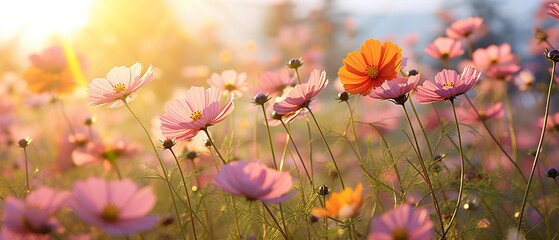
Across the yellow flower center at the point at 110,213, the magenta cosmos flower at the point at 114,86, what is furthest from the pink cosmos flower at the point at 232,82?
the yellow flower center at the point at 110,213

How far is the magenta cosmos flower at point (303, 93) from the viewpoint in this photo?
0.84 metres

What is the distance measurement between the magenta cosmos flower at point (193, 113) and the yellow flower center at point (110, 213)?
0.24 meters

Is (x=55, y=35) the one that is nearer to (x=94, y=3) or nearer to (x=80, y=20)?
(x=80, y=20)

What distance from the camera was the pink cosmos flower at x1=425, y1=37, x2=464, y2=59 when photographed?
122cm

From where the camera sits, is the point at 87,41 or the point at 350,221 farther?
the point at 87,41

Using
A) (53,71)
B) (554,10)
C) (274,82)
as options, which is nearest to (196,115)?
(274,82)

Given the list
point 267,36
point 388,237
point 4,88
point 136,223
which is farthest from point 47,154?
point 267,36

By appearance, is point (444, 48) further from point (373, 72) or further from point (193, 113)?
point (193, 113)

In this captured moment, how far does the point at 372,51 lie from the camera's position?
869 mm

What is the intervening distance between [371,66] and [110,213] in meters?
0.45

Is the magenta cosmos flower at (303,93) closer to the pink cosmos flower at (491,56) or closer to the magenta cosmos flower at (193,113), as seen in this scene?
the magenta cosmos flower at (193,113)

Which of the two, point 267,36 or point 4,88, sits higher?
point 4,88

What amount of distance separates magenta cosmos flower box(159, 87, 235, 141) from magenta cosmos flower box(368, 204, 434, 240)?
330 millimetres

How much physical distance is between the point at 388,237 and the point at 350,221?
271 mm
